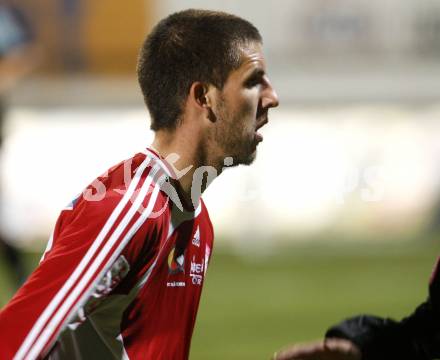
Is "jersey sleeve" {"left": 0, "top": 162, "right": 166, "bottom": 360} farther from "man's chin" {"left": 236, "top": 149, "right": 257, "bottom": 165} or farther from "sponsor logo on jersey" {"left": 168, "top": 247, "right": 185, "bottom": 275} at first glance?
"man's chin" {"left": 236, "top": 149, "right": 257, "bottom": 165}

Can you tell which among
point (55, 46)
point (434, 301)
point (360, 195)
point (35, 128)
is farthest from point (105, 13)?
point (434, 301)

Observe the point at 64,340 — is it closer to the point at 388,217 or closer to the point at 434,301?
the point at 434,301

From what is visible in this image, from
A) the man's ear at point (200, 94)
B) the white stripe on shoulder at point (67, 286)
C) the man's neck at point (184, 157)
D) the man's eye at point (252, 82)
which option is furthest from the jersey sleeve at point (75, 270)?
the man's eye at point (252, 82)

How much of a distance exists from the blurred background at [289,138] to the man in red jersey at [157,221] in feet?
24.6

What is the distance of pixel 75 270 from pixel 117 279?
0.14 meters

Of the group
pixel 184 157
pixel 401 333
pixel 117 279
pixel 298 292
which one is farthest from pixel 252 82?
pixel 298 292

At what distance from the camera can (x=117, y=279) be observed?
2.61m

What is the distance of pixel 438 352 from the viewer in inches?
136

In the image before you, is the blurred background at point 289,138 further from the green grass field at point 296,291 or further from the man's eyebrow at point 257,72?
the man's eyebrow at point 257,72

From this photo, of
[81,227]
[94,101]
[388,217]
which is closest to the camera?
[81,227]

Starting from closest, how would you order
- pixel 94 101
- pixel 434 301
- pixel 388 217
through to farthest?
pixel 434 301 < pixel 388 217 < pixel 94 101

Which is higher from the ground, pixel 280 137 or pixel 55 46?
pixel 55 46

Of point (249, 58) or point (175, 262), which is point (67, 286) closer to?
point (175, 262)

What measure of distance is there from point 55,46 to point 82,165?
2.69 metres
